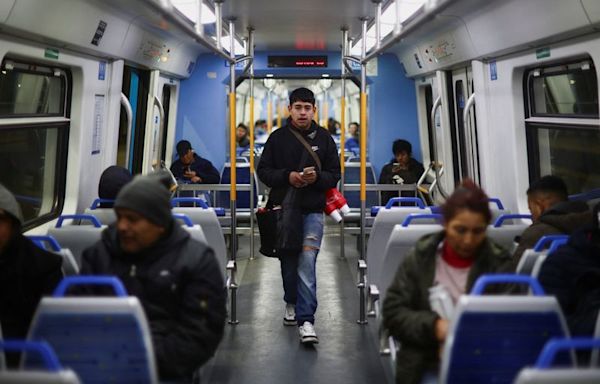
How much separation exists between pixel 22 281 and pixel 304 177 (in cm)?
246

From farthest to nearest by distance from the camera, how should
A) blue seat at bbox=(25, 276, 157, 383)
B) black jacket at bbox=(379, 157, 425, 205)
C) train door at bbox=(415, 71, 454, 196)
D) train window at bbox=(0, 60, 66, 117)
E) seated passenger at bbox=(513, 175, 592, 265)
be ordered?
black jacket at bbox=(379, 157, 425, 205) → train door at bbox=(415, 71, 454, 196) → train window at bbox=(0, 60, 66, 117) → seated passenger at bbox=(513, 175, 592, 265) → blue seat at bbox=(25, 276, 157, 383)

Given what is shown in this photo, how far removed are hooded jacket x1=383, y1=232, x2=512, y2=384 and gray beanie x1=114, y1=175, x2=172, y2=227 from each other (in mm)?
975

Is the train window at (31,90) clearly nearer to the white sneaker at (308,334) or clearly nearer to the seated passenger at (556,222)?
the white sneaker at (308,334)

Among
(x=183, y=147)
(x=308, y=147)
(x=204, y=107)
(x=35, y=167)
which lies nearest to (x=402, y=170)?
(x=183, y=147)

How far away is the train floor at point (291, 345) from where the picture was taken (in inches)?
193

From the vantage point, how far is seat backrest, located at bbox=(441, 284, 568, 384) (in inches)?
100

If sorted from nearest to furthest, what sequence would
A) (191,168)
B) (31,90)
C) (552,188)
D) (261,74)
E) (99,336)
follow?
(99,336) < (552,188) < (31,90) < (191,168) < (261,74)

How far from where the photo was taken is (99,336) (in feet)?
8.34

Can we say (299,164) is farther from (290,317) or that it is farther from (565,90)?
(565,90)

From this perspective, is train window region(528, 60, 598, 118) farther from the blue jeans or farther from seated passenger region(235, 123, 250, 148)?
seated passenger region(235, 123, 250, 148)

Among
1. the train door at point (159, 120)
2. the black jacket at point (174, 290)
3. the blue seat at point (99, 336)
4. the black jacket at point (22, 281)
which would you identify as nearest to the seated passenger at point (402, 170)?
the train door at point (159, 120)

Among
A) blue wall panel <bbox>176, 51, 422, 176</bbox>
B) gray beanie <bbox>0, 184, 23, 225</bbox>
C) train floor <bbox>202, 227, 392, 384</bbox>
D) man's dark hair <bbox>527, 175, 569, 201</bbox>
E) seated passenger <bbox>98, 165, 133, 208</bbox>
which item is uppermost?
blue wall panel <bbox>176, 51, 422, 176</bbox>

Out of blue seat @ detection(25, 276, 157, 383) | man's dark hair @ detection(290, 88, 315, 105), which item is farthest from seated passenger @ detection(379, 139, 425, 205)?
blue seat @ detection(25, 276, 157, 383)

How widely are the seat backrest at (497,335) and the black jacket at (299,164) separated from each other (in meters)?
2.83
